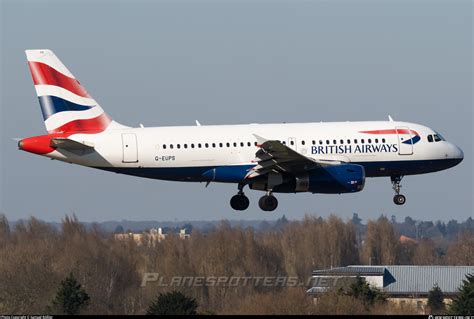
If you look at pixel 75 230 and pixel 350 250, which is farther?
pixel 350 250

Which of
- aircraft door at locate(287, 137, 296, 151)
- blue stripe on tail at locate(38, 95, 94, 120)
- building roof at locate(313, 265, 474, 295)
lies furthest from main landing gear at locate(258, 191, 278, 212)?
building roof at locate(313, 265, 474, 295)

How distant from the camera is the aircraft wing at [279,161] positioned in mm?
80875

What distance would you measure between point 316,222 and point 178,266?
3693 centimetres

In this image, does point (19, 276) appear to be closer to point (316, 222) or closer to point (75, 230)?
point (75, 230)

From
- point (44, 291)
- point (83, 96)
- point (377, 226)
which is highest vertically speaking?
point (377, 226)

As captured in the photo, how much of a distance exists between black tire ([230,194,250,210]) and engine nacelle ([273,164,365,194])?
365cm

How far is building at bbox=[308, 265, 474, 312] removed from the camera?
12375 centimetres

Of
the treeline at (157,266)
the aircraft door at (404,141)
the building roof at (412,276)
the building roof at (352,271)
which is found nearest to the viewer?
the aircraft door at (404,141)

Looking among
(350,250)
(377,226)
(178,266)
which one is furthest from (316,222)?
(178,266)

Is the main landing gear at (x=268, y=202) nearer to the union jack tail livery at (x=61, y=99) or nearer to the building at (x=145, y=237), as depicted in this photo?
the union jack tail livery at (x=61, y=99)

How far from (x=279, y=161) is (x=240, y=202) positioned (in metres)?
5.35

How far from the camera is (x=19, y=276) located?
380 feet

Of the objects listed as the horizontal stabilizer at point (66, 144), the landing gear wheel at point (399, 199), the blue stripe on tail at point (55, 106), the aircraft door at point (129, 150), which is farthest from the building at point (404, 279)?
the horizontal stabilizer at point (66, 144)

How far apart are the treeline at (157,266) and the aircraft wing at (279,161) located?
16.2 meters
